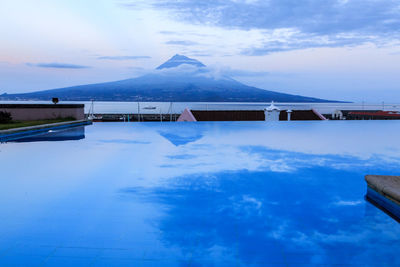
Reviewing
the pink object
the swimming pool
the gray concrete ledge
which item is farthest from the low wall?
the gray concrete ledge

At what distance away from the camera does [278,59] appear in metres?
24.8

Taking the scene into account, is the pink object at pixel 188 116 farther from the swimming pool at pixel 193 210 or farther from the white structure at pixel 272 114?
the swimming pool at pixel 193 210

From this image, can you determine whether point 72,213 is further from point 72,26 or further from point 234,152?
point 72,26

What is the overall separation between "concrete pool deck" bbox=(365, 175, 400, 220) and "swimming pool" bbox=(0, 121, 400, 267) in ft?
0.48

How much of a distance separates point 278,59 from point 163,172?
67.7 ft

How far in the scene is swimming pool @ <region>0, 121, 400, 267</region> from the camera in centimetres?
293

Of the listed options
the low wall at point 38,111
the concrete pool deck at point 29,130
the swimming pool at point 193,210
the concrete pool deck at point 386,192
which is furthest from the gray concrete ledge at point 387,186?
the low wall at point 38,111

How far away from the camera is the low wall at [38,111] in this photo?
52.3 ft

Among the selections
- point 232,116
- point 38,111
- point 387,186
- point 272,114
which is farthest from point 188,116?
point 387,186

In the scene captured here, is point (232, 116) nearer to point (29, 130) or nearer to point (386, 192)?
point (29, 130)

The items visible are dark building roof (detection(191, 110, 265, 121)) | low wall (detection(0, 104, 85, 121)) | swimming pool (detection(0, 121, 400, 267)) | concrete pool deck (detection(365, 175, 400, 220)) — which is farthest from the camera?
dark building roof (detection(191, 110, 265, 121))

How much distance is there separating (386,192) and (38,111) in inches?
661

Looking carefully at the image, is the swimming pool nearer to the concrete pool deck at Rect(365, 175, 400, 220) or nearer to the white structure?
the concrete pool deck at Rect(365, 175, 400, 220)

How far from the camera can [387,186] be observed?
14.3 feet
